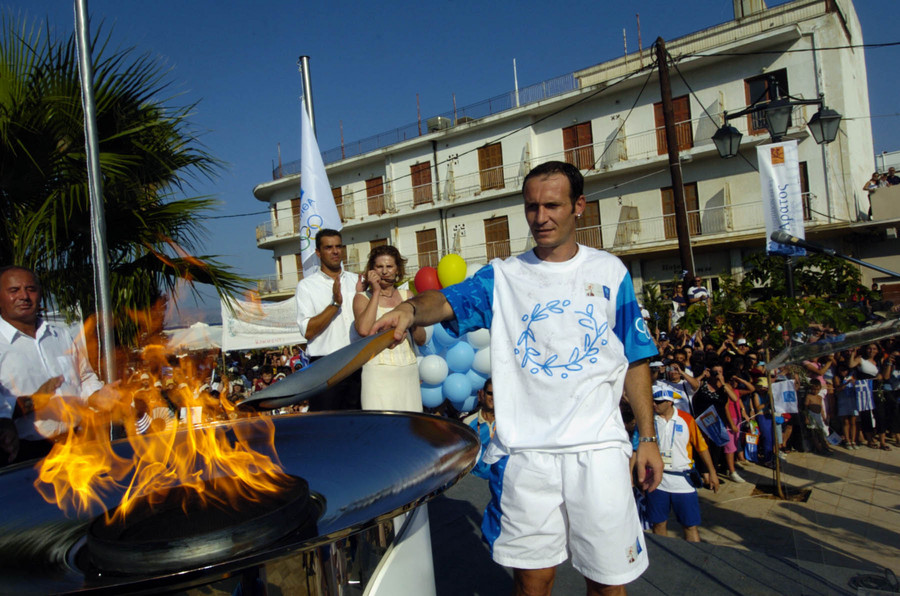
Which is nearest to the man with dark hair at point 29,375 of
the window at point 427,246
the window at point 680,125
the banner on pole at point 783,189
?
the banner on pole at point 783,189

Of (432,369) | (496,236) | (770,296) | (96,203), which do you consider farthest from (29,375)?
(496,236)

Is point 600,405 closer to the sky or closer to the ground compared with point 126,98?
closer to the ground

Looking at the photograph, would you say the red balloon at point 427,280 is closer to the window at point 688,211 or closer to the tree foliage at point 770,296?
the tree foliage at point 770,296

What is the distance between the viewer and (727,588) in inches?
106

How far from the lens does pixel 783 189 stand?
8453mm

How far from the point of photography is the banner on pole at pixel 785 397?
11.0 feet

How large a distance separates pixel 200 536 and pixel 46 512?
82cm

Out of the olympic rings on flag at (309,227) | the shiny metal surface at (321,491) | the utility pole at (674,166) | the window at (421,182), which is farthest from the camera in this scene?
the window at (421,182)

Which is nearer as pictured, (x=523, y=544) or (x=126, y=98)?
(x=523, y=544)

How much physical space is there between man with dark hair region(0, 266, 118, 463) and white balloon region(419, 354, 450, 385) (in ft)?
15.4

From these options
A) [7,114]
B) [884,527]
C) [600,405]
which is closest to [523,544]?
[600,405]

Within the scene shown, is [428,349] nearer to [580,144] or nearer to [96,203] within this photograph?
[96,203]

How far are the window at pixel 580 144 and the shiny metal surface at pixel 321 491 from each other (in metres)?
24.0

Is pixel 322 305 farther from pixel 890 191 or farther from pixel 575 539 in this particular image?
pixel 890 191
